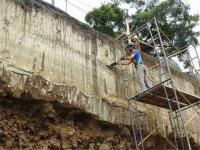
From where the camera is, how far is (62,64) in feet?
20.0

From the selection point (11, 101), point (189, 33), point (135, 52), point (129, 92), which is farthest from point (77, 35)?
point (189, 33)

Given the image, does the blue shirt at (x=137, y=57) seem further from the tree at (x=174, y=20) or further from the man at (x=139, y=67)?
the tree at (x=174, y=20)

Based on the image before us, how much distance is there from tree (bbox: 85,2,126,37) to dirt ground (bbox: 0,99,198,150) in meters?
7.22

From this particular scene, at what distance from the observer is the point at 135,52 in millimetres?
6734

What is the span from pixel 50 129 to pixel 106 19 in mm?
8415

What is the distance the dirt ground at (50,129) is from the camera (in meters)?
5.02

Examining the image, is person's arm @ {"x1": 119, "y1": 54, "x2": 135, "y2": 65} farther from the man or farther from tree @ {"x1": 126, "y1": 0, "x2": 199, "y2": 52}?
tree @ {"x1": 126, "y1": 0, "x2": 199, "y2": 52}

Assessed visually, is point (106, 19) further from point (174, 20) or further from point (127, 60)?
point (127, 60)

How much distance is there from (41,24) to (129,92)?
234 centimetres

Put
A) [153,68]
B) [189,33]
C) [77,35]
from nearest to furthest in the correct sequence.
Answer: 1. [77,35]
2. [153,68]
3. [189,33]

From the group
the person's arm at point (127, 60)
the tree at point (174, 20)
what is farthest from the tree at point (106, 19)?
the person's arm at point (127, 60)

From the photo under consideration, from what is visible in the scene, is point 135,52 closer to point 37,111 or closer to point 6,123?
point 37,111

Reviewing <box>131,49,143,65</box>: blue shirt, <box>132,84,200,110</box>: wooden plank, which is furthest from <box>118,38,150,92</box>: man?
<box>132,84,200,110</box>: wooden plank

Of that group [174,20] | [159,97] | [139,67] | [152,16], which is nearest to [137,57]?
[139,67]
